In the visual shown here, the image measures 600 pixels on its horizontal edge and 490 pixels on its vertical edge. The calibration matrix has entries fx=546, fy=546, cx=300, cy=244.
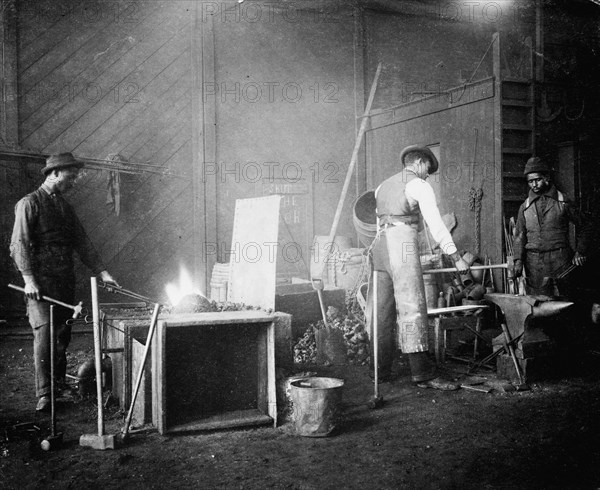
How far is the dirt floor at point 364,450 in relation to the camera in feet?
11.5

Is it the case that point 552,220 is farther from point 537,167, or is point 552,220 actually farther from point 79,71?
point 79,71

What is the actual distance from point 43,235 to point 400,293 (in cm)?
363

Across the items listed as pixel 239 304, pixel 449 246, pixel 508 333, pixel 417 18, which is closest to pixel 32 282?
pixel 239 304

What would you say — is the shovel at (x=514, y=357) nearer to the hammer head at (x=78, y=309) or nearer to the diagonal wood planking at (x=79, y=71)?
the hammer head at (x=78, y=309)

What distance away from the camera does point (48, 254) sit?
527 cm

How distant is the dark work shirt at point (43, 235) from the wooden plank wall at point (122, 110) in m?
4.08

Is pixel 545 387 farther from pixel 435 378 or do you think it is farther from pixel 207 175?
pixel 207 175

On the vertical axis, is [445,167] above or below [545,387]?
above

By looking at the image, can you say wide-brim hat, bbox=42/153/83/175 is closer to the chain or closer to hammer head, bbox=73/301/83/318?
hammer head, bbox=73/301/83/318

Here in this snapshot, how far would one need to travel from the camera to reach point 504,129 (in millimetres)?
8328

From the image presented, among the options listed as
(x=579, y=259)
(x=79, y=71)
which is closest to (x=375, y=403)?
(x=579, y=259)

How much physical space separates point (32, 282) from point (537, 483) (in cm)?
437

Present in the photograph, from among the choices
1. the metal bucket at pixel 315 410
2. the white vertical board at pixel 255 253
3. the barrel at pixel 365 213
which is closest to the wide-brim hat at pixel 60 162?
the white vertical board at pixel 255 253

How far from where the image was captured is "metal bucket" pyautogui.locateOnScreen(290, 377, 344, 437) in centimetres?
427
